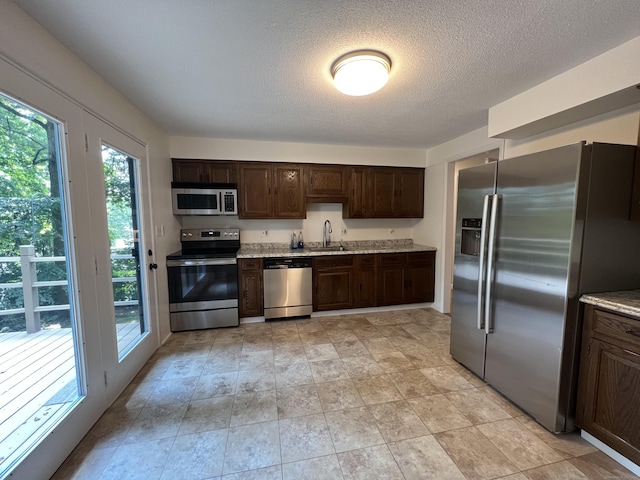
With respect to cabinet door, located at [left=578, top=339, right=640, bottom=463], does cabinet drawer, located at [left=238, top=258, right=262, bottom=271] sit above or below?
above

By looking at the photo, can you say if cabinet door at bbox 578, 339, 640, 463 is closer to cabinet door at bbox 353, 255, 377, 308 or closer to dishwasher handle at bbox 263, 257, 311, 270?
cabinet door at bbox 353, 255, 377, 308

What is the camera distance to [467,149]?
317 cm

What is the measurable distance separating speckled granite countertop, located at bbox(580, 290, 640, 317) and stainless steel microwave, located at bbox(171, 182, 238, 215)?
3.39 meters

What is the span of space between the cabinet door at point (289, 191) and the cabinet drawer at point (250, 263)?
0.71m

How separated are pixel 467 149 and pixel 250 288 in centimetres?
321

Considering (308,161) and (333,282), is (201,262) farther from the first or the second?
(308,161)

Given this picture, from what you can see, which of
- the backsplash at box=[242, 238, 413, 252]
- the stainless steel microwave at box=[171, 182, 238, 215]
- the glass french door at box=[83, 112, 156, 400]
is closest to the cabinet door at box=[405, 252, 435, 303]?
the backsplash at box=[242, 238, 413, 252]

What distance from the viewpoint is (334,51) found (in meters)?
1.59

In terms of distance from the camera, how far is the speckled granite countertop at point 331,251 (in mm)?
3417

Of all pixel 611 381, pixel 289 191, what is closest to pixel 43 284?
pixel 289 191

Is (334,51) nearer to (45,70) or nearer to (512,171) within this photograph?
(512,171)

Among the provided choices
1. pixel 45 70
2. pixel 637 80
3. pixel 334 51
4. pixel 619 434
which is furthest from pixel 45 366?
pixel 637 80

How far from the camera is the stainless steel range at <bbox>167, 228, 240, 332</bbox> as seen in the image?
3.05m

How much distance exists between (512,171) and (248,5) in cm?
191
